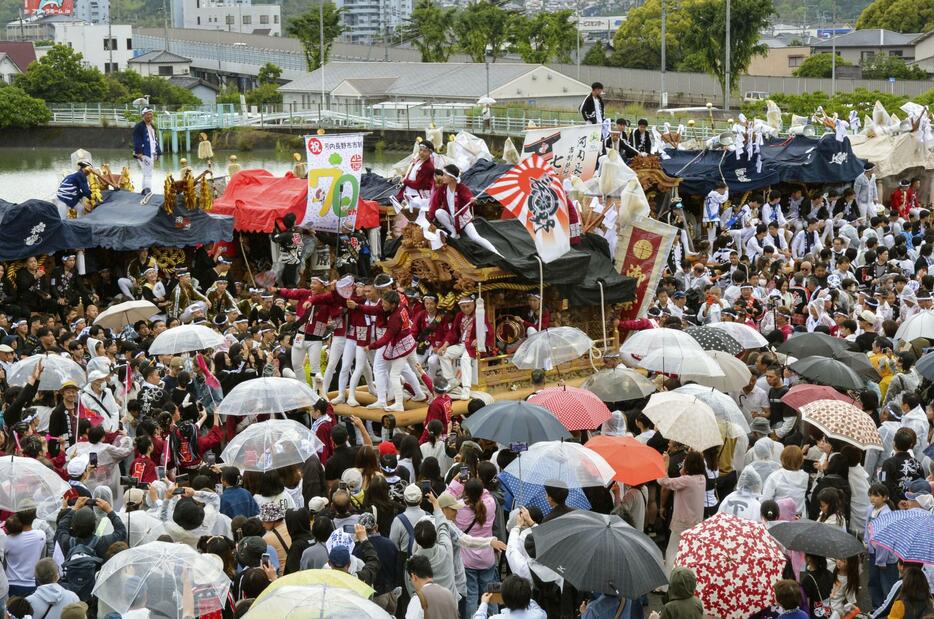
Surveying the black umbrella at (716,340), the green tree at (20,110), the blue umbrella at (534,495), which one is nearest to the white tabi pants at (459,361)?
the black umbrella at (716,340)

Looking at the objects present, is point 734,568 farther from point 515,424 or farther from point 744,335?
point 744,335

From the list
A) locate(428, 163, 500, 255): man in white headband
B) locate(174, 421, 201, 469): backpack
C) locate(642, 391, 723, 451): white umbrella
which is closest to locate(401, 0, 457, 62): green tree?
locate(428, 163, 500, 255): man in white headband

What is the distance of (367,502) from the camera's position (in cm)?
864

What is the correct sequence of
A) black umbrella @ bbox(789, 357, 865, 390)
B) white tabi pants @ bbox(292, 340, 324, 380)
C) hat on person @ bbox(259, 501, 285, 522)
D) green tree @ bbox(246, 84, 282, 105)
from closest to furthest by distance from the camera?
hat on person @ bbox(259, 501, 285, 522)
black umbrella @ bbox(789, 357, 865, 390)
white tabi pants @ bbox(292, 340, 324, 380)
green tree @ bbox(246, 84, 282, 105)

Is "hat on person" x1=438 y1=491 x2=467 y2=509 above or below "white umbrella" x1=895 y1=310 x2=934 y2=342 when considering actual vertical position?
below

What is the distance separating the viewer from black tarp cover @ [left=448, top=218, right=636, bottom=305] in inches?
528

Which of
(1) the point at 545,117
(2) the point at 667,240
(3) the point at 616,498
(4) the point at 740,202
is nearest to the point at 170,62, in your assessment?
(1) the point at 545,117

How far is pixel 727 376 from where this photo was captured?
11.8 m

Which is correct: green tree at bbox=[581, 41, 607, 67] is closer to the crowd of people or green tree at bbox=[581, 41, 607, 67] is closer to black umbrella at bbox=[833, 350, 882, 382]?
the crowd of people

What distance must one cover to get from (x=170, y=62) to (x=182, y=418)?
79891 millimetres

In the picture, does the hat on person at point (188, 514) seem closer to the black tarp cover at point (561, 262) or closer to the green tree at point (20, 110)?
the black tarp cover at point (561, 262)

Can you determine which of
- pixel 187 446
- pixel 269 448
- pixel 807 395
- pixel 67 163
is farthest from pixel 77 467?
pixel 67 163

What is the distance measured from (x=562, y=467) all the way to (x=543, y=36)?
73017 mm

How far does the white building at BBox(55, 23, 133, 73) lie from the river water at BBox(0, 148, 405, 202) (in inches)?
1244
